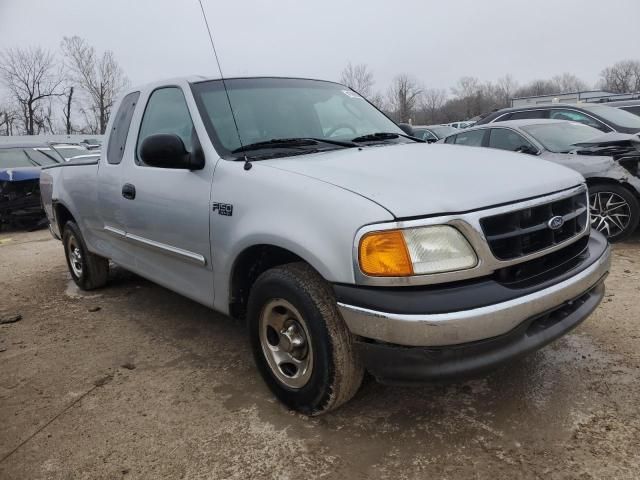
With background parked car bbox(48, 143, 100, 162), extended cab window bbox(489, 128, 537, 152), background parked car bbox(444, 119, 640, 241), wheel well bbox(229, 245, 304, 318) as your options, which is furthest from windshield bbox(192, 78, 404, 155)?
background parked car bbox(48, 143, 100, 162)

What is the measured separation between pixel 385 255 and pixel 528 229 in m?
0.70

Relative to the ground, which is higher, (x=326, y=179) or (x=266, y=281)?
(x=326, y=179)

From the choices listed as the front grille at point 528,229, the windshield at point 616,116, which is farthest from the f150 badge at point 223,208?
the windshield at point 616,116

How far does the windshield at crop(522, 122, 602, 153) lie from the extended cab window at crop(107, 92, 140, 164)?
4757 mm

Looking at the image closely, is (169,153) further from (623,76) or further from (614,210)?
(623,76)

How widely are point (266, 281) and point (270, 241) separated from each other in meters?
0.22

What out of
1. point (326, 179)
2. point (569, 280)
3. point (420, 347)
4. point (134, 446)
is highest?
point (326, 179)

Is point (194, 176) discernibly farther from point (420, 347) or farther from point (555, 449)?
point (555, 449)

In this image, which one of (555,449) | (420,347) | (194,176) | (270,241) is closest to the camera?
(420,347)

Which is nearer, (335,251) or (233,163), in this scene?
(335,251)

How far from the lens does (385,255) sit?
7.09 feet

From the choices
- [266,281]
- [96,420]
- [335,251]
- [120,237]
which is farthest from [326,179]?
[120,237]

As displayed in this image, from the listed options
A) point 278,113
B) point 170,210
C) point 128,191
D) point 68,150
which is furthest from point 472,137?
point 68,150

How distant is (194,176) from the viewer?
3088mm
